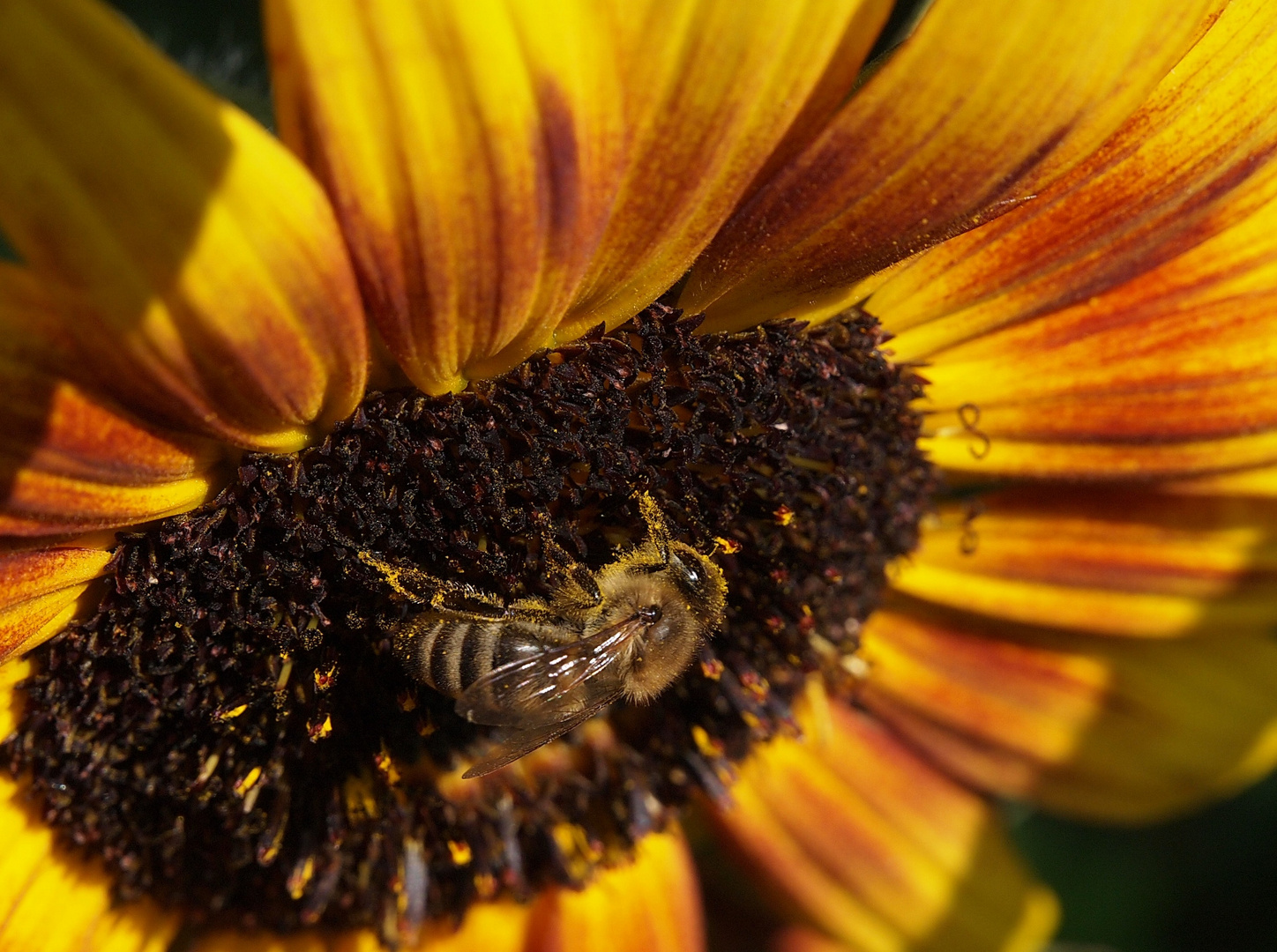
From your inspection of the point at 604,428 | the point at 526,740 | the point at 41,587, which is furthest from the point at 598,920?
the point at 41,587

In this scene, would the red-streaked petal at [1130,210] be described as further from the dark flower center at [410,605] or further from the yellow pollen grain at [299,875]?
the yellow pollen grain at [299,875]

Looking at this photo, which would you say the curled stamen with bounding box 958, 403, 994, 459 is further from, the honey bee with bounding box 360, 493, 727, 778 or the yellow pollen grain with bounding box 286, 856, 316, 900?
the yellow pollen grain with bounding box 286, 856, 316, 900

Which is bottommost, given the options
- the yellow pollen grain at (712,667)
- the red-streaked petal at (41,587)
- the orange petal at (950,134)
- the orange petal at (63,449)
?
the yellow pollen grain at (712,667)

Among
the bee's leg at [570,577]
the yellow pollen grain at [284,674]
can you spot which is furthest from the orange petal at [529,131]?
the yellow pollen grain at [284,674]

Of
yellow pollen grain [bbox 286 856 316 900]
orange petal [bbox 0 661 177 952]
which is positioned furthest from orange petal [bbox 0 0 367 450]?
yellow pollen grain [bbox 286 856 316 900]

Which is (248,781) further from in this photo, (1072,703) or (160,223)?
(1072,703)

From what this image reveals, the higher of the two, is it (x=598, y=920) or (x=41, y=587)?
(x=41, y=587)
